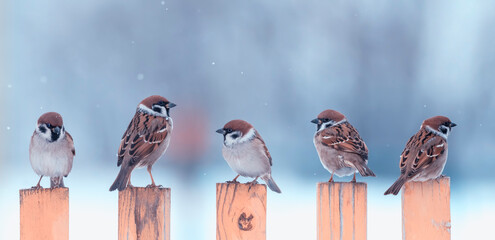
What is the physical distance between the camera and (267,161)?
11.3 feet

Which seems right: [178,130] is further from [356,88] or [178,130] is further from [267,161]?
[267,161]

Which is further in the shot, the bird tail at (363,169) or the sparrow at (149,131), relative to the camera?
the bird tail at (363,169)

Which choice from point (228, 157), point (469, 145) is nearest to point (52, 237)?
point (228, 157)

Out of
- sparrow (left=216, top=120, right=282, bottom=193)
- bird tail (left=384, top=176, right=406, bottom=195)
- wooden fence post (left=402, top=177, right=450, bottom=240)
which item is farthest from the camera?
sparrow (left=216, top=120, right=282, bottom=193)

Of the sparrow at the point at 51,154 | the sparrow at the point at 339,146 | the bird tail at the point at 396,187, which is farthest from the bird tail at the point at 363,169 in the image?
the sparrow at the point at 51,154

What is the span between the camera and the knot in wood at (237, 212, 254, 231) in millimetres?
2670

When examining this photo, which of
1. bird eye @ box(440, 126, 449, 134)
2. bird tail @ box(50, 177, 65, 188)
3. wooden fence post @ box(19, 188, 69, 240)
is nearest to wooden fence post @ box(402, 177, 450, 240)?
bird eye @ box(440, 126, 449, 134)

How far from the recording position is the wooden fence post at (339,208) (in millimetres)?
2719

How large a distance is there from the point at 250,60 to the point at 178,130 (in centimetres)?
137

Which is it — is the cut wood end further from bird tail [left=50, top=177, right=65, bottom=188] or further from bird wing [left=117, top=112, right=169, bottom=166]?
bird tail [left=50, top=177, right=65, bottom=188]

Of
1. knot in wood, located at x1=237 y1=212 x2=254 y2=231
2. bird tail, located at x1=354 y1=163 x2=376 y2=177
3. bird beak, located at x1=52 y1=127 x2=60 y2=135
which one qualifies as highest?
bird beak, located at x1=52 y1=127 x2=60 y2=135

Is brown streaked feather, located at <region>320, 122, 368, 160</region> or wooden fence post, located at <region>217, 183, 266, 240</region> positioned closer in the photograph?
wooden fence post, located at <region>217, 183, 266, 240</region>

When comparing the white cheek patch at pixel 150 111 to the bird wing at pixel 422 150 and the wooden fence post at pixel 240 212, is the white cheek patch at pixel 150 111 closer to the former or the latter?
the wooden fence post at pixel 240 212

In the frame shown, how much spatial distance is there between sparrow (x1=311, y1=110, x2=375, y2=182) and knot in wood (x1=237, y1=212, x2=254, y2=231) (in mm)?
1152
